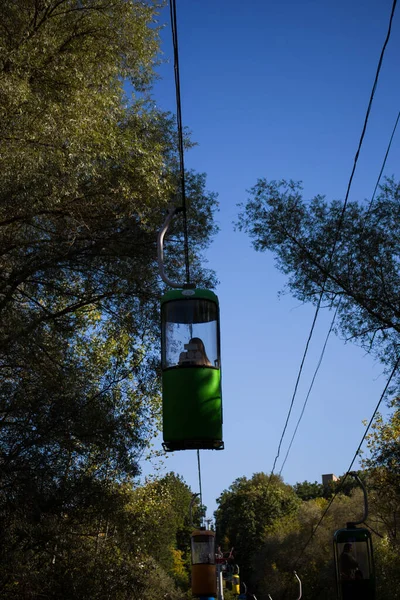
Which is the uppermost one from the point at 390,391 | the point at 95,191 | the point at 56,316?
the point at 95,191

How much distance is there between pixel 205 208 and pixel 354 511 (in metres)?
33.6

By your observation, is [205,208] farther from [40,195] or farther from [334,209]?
[40,195]

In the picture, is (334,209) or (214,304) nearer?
(214,304)

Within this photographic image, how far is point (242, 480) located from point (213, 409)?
8323cm

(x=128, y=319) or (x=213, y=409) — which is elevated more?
(x=128, y=319)

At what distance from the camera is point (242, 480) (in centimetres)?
9219

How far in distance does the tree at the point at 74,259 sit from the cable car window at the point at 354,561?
5.24 meters

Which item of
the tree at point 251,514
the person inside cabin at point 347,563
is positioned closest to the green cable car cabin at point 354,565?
the person inside cabin at point 347,563

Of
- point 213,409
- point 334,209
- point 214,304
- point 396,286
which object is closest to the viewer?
point 213,409

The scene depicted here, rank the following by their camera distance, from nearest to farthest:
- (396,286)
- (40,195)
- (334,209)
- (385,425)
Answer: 1. (40,195)
2. (396,286)
3. (334,209)
4. (385,425)

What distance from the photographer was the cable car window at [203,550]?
2686 cm

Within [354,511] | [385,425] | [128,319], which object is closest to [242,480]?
[354,511]

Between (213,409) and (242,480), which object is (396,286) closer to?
(213,409)

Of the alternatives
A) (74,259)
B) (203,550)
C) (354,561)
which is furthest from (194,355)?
(203,550)
